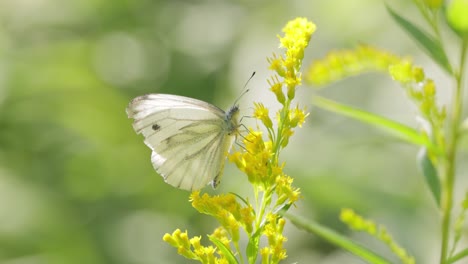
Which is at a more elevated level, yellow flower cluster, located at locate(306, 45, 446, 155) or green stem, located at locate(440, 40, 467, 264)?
yellow flower cluster, located at locate(306, 45, 446, 155)

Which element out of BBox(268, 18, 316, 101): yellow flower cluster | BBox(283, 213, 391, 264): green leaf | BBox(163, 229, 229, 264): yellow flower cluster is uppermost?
BBox(268, 18, 316, 101): yellow flower cluster

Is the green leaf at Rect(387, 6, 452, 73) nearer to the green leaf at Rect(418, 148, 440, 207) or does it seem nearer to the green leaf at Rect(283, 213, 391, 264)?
the green leaf at Rect(418, 148, 440, 207)

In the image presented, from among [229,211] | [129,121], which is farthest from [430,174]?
[129,121]

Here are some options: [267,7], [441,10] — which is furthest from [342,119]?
[441,10]

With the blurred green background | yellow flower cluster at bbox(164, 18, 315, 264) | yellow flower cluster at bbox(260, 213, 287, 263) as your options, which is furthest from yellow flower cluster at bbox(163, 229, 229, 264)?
the blurred green background

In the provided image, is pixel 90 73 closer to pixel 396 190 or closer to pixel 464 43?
pixel 396 190

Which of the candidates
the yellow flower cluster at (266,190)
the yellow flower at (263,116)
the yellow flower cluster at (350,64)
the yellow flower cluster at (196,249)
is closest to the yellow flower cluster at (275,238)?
the yellow flower cluster at (266,190)
